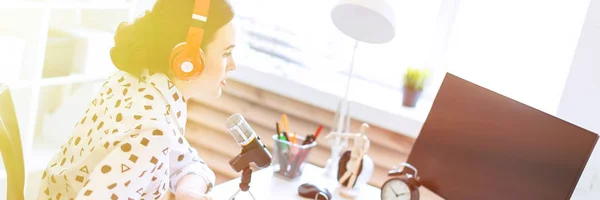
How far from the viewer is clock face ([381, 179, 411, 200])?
166cm

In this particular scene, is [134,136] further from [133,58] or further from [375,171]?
[375,171]

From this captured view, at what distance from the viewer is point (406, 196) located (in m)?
1.66

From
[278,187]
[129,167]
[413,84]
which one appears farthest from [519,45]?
[129,167]

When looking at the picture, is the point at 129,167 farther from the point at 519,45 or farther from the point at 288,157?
the point at 519,45

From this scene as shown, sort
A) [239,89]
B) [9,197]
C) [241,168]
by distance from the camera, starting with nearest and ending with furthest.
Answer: [9,197] < [241,168] < [239,89]

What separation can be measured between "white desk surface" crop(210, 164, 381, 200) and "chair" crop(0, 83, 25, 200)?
446mm

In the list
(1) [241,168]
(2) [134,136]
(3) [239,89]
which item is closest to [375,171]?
(3) [239,89]

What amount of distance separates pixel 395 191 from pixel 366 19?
453 mm

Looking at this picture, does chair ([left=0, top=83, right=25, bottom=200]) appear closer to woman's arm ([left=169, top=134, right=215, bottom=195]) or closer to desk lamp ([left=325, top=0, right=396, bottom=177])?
woman's arm ([left=169, top=134, right=215, bottom=195])

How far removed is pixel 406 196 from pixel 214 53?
0.59m

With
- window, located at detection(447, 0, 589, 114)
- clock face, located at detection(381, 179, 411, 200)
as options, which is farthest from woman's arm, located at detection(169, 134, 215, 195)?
window, located at detection(447, 0, 589, 114)

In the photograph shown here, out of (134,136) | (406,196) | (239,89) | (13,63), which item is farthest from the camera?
(239,89)

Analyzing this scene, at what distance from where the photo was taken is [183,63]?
50.1 inches

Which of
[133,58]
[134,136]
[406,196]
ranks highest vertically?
[133,58]
